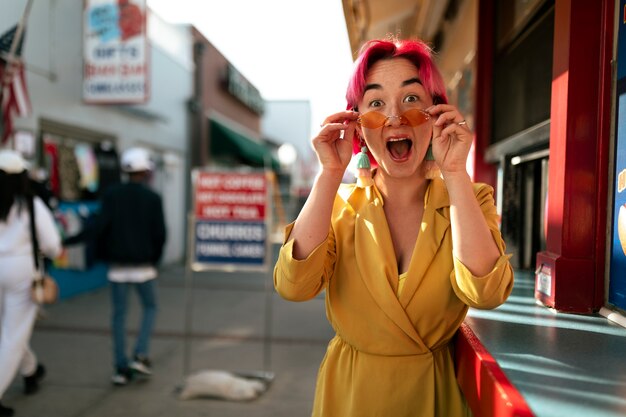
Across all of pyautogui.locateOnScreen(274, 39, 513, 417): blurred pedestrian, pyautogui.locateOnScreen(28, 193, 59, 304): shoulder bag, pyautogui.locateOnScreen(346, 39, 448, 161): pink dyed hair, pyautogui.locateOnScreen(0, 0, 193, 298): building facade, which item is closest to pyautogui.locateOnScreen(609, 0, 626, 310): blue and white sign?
pyautogui.locateOnScreen(274, 39, 513, 417): blurred pedestrian

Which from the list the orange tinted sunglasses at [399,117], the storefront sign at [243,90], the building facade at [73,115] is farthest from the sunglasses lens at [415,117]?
the storefront sign at [243,90]

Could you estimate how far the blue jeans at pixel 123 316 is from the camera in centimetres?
468

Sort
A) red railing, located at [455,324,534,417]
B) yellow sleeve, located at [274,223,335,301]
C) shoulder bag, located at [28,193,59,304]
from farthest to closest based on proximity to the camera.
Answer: shoulder bag, located at [28,193,59,304] < yellow sleeve, located at [274,223,335,301] < red railing, located at [455,324,534,417]

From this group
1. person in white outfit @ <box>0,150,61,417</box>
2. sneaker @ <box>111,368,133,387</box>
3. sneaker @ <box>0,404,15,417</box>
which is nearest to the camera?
sneaker @ <box>0,404,15,417</box>

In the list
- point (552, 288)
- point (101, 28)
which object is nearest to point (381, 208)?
point (552, 288)

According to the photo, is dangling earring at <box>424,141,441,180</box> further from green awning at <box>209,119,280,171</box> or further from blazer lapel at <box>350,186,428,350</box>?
green awning at <box>209,119,280,171</box>

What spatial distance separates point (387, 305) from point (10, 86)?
6.33 meters

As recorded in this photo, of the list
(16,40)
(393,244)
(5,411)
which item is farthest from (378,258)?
(16,40)

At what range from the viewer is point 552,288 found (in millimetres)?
1907

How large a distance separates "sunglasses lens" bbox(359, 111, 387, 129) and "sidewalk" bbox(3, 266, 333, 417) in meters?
3.10

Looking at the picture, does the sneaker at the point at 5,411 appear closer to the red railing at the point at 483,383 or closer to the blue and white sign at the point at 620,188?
the red railing at the point at 483,383

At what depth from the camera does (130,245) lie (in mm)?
4766

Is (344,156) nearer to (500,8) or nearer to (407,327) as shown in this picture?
(407,327)

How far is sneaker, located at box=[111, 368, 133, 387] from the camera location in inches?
179
